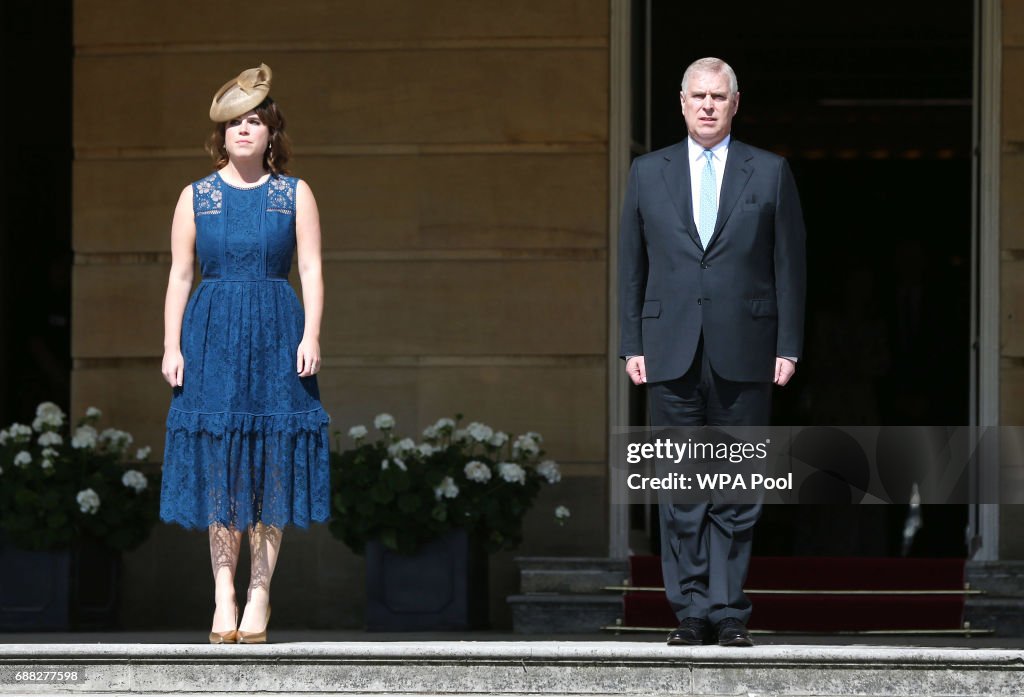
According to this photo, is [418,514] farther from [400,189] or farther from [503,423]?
[400,189]

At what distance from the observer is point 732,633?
666 centimetres

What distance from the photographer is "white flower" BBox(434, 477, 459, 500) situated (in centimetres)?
887

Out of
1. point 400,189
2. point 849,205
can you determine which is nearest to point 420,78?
point 400,189

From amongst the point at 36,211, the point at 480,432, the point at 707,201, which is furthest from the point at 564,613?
the point at 36,211

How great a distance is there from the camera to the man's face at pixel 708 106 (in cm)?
677

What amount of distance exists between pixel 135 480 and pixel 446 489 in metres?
1.47

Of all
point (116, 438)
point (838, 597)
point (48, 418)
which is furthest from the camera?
point (116, 438)

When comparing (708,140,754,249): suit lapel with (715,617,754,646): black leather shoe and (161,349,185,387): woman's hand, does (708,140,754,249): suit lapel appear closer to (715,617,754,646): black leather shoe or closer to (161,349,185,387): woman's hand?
(715,617,754,646): black leather shoe

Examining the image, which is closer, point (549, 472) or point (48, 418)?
point (549, 472)

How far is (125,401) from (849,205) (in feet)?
21.6

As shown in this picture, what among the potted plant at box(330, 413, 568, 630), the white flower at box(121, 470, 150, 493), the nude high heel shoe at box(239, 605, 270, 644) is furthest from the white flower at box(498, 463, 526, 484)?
the nude high heel shoe at box(239, 605, 270, 644)

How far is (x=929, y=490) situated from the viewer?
1034 centimetres

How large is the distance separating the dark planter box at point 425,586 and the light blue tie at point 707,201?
8.42 ft

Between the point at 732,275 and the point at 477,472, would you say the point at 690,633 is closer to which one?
the point at 732,275
